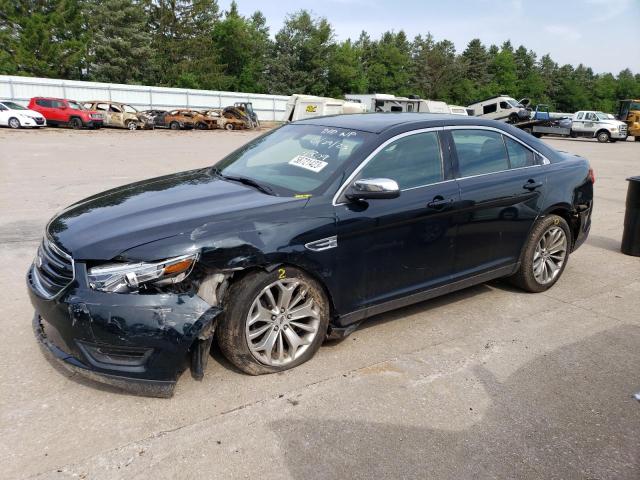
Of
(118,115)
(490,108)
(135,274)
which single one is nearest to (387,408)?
(135,274)

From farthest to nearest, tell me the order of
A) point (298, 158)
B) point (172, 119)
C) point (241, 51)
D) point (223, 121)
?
point (241, 51), point (223, 121), point (172, 119), point (298, 158)

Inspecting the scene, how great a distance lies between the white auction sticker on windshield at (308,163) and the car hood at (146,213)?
0.44m

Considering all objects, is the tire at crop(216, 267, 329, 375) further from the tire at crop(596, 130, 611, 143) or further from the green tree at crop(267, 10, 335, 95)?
the green tree at crop(267, 10, 335, 95)

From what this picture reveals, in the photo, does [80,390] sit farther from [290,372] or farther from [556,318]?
[556,318]

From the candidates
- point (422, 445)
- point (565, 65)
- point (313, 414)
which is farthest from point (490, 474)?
point (565, 65)

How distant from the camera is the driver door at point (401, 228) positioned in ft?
12.1

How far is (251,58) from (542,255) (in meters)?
69.9

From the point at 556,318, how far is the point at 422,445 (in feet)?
7.59

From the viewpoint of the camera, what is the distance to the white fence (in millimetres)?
36688

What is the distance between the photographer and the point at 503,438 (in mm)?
2943

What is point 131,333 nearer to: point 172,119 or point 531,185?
point 531,185

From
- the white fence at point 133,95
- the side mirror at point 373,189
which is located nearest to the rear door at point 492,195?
the side mirror at point 373,189

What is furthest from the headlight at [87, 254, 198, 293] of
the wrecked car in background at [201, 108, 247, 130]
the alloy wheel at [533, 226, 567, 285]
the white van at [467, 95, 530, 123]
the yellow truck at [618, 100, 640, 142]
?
the yellow truck at [618, 100, 640, 142]

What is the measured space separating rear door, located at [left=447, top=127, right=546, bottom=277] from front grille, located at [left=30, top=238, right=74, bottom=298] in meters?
2.80
